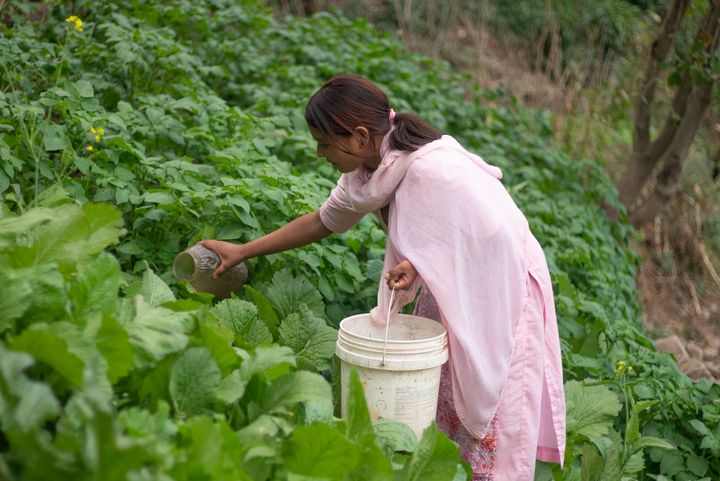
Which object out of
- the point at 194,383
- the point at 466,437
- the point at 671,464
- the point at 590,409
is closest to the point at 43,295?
the point at 194,383

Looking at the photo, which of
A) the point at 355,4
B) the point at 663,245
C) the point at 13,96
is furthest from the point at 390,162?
the point at 355,4

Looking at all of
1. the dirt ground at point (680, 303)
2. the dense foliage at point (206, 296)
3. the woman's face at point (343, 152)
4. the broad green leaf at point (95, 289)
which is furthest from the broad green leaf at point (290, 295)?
the dirt ground at point (680, 303)

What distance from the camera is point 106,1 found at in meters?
4.69

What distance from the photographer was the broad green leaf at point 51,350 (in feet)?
5.34

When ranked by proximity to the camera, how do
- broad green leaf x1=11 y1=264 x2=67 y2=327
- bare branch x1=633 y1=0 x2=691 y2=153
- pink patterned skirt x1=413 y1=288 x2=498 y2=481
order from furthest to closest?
1. bare branch x1=633 y1=0 x2=691 y2=153
2. pink patterned skirt x1=413 y1=288 x2=498 y2=481
3. broad green leaf x1=11 y1=264 x2=67 y2=327

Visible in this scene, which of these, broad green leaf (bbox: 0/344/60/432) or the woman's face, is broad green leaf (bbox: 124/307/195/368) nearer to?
broad green leaf (bbox: 0/344/60/432)

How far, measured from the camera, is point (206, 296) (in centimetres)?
257

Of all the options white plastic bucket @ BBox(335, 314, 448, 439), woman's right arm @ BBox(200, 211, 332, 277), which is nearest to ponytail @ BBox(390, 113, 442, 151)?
woman's right arm @ BBox(200, 211, 332, 277)

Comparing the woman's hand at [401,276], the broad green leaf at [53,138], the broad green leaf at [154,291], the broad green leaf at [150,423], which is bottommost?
the woman's hand at [401,276]

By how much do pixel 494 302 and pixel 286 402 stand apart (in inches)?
30.7

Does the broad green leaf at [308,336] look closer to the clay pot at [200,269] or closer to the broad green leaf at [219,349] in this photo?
the clay pot at [200,269]

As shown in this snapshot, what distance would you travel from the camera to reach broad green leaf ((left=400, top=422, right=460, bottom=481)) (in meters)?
2.12

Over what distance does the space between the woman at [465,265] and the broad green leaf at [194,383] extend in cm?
73

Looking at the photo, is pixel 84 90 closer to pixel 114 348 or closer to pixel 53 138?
pixel 53 138
